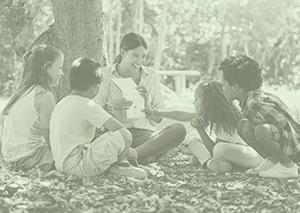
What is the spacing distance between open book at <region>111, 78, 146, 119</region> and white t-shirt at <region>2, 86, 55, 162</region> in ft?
2.16

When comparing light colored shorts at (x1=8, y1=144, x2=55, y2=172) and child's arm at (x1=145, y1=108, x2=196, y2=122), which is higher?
child's arm at (x1=145, y1=108, x2=196, y2=122)

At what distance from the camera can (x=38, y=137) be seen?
13.7ft

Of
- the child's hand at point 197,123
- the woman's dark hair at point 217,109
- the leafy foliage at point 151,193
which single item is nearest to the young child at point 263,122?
the leafy foliage at point 151,193

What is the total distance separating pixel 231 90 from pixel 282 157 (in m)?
0.67

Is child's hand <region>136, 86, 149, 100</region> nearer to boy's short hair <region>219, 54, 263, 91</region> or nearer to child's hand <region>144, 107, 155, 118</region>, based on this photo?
child's hand <region>144, 107, 155, 118</region>

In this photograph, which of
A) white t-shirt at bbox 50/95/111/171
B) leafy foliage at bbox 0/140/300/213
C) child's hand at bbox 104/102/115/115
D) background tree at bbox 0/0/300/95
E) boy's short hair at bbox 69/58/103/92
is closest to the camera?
leafy foliage at bbox 0/140/300/213

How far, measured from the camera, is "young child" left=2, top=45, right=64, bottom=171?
4066 millimetres

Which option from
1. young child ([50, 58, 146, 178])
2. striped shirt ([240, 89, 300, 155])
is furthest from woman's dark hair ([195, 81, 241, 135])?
young child ([50, 58, 146, 178])

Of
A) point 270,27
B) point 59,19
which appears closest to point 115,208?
point 59,19

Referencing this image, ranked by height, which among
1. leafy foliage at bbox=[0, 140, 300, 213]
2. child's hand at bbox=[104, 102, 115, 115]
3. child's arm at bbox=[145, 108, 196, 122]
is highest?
child's hand at bbox=[104, 102, 115, 115]

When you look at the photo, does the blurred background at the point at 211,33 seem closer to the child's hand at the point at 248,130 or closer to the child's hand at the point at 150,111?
the child's hand at the point at 150,111

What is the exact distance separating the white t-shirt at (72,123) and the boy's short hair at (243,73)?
1093mm

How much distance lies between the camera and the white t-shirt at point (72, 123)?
369 cm

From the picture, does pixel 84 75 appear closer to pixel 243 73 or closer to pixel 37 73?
pixel 37 73
